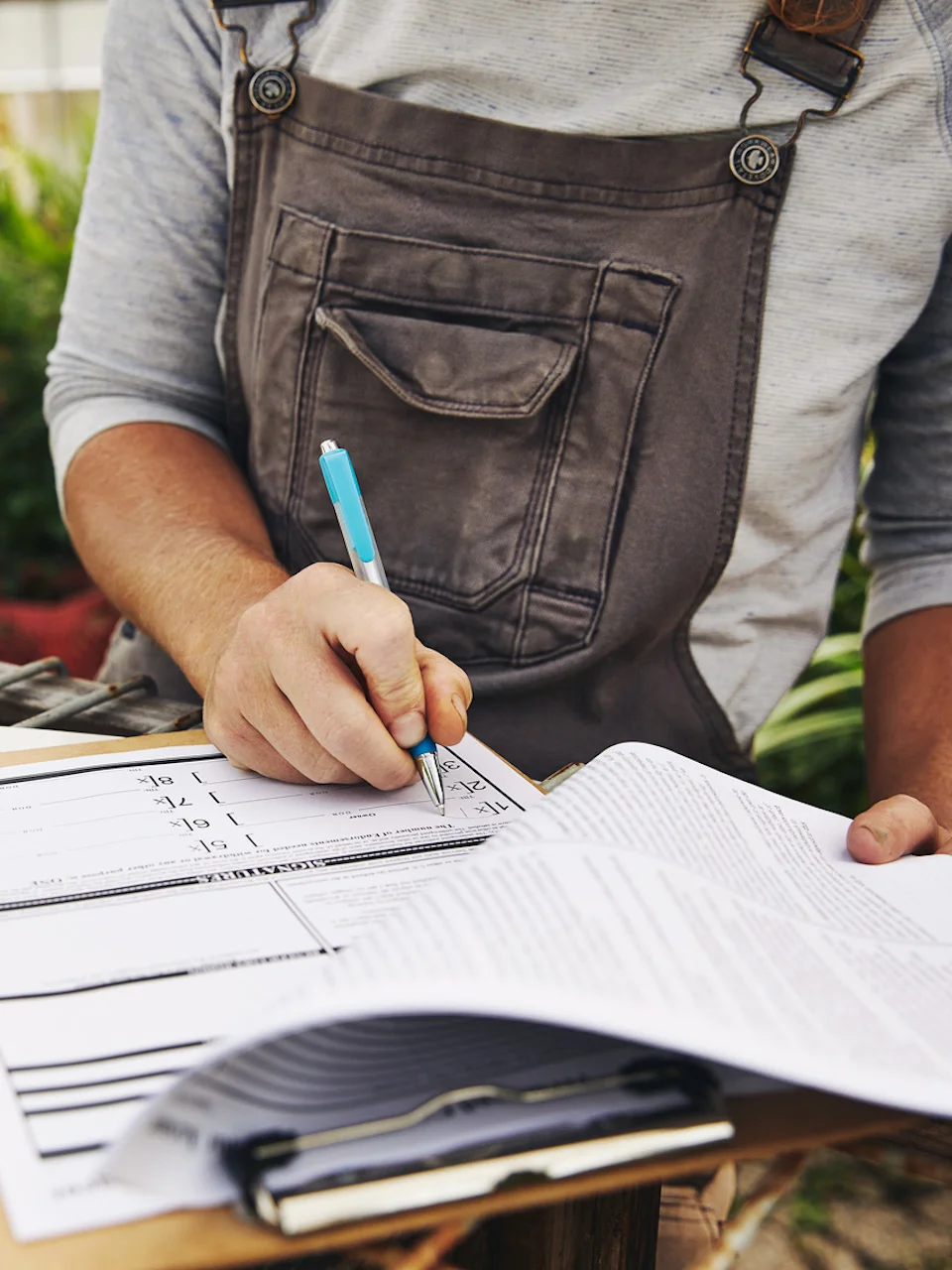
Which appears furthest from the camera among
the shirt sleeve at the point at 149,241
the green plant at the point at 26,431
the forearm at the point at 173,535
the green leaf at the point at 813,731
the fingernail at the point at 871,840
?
the green plant at the point at 26,431

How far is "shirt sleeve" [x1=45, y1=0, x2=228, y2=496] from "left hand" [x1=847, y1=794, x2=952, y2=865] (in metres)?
0.74

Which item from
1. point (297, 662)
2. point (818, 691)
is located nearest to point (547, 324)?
point (297, 662)

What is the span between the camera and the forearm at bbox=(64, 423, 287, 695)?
0.89 meters

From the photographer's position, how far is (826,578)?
113 centimetres

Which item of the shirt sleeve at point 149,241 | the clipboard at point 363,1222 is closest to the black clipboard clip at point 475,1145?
the clipboard at point 363,1222

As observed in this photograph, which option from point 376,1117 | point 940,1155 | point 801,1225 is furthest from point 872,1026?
point 801,1225

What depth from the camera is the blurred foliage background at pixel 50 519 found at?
2.18 meters

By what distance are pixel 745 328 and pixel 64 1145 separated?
30.8 inches

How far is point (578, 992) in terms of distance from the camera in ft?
1.28

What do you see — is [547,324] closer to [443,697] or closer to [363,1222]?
[443,697]

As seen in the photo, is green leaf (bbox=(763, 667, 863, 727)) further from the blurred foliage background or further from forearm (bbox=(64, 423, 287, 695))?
forearm (bbox=(64, 423, 287, 695))

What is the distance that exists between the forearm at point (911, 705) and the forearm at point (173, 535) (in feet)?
1.80

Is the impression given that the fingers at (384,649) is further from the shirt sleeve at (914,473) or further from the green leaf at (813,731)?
the green leaf at (813,731)

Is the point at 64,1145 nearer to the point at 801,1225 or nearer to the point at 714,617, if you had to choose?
the point at 714,617
